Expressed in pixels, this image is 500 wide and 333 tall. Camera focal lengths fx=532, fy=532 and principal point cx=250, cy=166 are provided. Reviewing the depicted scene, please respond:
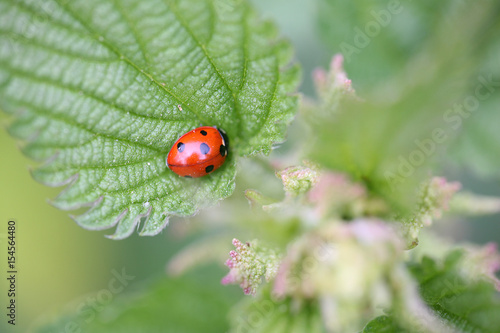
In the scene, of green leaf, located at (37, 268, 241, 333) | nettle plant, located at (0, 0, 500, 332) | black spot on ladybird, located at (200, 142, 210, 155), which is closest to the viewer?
nettle plant, located at (0, 0, 500, 332)

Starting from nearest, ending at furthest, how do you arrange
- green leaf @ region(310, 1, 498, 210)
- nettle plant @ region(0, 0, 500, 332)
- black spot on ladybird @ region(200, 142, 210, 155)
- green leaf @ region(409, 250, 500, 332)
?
green leaf @ region(310, 1, 498, 210)
nettle plant @ region(0, 0, 500, 332)
green leaf @ region(409, 250, 500, 332)
black spot on ladybird @ region(200, 142, 210, 155)

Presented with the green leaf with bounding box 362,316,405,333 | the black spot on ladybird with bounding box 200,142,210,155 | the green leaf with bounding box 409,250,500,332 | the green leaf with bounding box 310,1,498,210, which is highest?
the black spot on ladybird with bounding box 200,142,210,155

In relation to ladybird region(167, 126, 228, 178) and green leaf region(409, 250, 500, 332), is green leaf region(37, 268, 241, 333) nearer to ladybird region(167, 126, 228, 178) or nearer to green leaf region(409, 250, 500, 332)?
ladybird region(167, 126, 228, 178)

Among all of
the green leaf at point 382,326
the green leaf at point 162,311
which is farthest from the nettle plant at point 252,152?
the green leaf at point 162,311

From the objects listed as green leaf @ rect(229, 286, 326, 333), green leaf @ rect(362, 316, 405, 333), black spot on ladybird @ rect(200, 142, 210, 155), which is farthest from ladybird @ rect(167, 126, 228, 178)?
green leaf @ rect(362, 316, 405, 333)

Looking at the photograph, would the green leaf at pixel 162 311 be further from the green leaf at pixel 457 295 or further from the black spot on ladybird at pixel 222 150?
the green leaf at pixel 457 295

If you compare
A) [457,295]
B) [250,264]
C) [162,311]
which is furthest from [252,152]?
[162,311]
